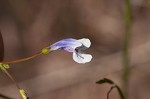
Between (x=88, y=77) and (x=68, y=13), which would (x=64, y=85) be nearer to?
(x=88, y=77)

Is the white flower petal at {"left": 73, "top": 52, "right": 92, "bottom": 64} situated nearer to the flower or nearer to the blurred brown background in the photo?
the flower

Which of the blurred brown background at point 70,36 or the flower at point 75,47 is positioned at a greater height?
the blurred brown background at point 70,36

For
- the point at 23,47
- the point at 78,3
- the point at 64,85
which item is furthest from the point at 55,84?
the point at 78,3

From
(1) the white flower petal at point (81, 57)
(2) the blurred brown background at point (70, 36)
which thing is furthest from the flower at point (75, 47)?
(2) the blurred brown background at point (70, 36)

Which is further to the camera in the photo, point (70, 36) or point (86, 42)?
point (70, 36)

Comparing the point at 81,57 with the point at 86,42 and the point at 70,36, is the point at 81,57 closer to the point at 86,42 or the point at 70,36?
the point at 86,42

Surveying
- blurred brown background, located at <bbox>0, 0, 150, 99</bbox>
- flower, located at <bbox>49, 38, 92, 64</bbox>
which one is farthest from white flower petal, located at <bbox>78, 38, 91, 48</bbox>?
blurred brown background, located at <bbox>0, 0, 150, 99</bbox>

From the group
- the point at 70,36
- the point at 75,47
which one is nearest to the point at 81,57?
the point at 75,47

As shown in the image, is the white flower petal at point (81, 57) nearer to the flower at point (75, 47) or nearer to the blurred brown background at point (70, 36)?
the flower at point (75, 47)
